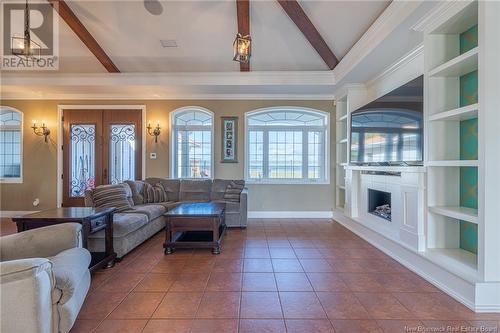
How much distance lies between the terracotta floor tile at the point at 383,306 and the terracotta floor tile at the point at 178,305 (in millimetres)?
1469

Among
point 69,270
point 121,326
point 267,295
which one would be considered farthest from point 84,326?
point 267,295

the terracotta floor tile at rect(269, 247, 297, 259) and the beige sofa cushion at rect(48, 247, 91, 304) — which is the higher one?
the beige sofa cushion at rect(48, 247, 91, 304)

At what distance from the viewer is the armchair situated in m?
1.54

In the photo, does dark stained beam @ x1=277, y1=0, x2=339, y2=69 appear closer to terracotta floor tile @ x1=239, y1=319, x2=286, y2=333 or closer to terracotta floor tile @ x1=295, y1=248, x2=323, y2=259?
terracotta floor tile @ x1=295, y1=248, x2=323, y2=259

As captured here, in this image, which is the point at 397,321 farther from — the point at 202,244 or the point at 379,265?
the point at 202,244

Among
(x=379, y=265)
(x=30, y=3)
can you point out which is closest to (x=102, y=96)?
(x=30, y=3)

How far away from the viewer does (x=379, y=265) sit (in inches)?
132

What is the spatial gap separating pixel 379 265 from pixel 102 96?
250 inches

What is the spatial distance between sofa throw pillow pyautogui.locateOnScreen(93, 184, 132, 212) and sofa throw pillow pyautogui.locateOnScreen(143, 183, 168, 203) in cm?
101

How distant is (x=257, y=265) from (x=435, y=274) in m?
1.86

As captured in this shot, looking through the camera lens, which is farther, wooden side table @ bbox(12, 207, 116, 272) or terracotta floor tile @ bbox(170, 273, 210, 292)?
wooden side table @ bbox(12, 207, 116, 272)

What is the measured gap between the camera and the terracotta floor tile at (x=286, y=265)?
315 cm

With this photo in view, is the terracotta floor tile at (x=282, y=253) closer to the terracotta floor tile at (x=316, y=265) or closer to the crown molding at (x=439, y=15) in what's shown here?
the terracotta floor tile at (x=316, y=265)

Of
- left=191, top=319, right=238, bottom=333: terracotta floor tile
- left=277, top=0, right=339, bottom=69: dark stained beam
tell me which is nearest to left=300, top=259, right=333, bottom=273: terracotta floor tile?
left=191, top=319, right=238, bottom=333: terracotta floor tile
